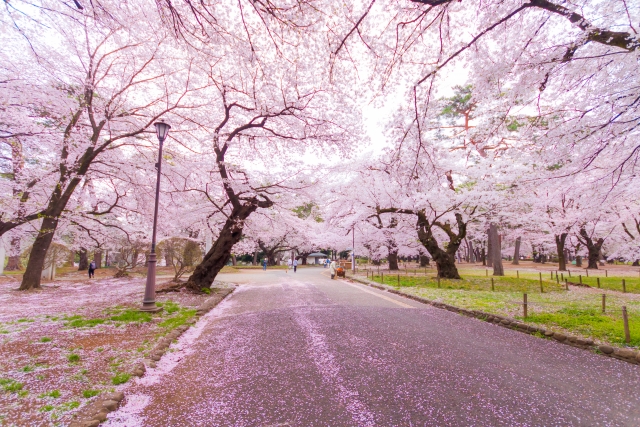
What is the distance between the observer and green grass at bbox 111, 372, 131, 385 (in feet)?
11.5

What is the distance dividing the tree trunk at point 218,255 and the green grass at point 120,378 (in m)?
8.55

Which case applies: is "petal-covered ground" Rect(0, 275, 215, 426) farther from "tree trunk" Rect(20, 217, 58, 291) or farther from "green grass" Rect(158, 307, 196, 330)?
"tree trunk" Rect(20, 217, 58, 291)

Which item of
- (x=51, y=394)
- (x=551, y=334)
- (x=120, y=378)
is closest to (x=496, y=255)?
(x=551, y=334)

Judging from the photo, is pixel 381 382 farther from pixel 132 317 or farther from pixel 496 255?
pixel 496 255

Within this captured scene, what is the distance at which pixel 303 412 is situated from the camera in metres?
2.86

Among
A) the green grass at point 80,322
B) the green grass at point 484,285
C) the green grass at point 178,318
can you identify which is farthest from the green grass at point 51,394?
the green grass at point 484,285

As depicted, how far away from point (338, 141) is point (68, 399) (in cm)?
1099

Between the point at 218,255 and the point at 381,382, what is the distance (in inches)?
395

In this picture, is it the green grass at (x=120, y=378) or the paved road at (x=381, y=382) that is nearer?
the paved road at (x=381, y=382)

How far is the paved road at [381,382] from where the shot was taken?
2816 millimetres

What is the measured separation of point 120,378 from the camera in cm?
357

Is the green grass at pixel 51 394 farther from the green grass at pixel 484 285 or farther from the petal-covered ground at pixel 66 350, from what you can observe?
the green grass at pixel 484 285

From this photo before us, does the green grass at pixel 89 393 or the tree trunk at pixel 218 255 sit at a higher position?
the tree trunk at pixel 218 255

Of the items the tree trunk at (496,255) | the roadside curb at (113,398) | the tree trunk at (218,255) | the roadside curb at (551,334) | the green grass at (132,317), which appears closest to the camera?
the roadside curb at (113,398)
